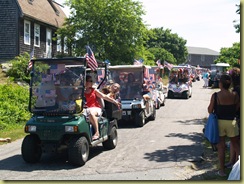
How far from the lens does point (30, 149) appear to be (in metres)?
8.16

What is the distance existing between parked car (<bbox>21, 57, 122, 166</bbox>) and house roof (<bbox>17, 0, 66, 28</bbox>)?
59.0ft

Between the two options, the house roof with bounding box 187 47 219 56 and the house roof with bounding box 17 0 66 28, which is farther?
the house roof with bounding box 187 47 219 56

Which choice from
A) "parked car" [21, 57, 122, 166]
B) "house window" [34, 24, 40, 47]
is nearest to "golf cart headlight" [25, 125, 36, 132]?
"parked car" [21, 57, 122, 166]

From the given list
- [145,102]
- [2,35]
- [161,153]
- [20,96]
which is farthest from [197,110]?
[2,35]

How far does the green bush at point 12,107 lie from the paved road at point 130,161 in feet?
9.13

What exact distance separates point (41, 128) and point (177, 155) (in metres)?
3.17

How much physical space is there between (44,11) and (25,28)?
3946 millimetres

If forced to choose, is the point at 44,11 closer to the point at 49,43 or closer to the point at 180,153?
the point at 49,43

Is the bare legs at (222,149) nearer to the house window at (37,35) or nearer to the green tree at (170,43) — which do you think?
the house window at (37,35)

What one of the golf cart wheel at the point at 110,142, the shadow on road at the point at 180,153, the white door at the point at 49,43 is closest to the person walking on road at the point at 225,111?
the shadow on road at the point at 180,153

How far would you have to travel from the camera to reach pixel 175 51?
67250mm

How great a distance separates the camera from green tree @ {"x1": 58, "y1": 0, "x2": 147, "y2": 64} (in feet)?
86.8

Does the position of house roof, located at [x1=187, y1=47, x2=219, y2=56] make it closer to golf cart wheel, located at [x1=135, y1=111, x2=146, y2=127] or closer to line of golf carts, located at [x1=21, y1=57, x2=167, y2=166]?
golf cart wheel, located at [x1=135, y1=111, x2=146, y2=127]

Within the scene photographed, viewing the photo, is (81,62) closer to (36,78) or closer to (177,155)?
(36,78)
